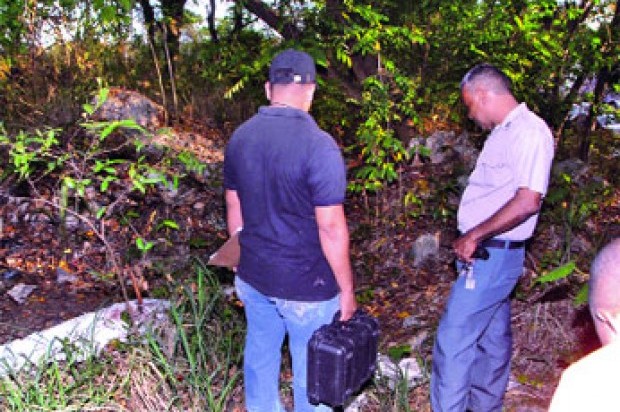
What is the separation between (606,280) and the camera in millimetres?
1601

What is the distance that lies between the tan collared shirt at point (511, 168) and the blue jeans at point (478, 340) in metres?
0.21

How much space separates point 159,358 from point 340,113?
13.2 ft

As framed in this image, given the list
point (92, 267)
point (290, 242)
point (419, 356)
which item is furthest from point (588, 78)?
point (92, 267)

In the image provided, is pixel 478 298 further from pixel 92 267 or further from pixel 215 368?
pixel 92 267

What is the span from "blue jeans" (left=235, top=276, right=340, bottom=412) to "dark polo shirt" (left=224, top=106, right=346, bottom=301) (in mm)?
64

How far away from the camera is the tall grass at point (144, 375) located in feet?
11.2

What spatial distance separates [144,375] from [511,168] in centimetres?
233

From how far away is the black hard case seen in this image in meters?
2.87

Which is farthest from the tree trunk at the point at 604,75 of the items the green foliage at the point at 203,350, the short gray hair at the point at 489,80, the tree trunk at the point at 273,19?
the green foliage at the point at 203,350

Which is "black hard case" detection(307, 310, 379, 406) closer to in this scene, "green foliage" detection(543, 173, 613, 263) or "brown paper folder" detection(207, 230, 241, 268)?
"brown paper folder" detection(207, 230, 241, 268)

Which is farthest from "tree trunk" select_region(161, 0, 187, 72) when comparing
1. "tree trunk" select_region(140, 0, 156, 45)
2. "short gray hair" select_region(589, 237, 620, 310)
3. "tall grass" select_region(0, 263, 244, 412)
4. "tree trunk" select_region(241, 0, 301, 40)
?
"short gray hair" select_region(589, 237, 620, 310)

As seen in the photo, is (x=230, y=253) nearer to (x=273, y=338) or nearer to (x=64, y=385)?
(x=273, y=338)

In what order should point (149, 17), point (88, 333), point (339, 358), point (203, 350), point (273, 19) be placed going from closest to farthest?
1. point (339, 358)
2. point (203, 350)
3. point (88, 333)
4. point (273, 19)
5. point (149, 17)

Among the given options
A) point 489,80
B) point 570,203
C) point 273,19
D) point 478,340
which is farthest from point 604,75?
point 478,340
